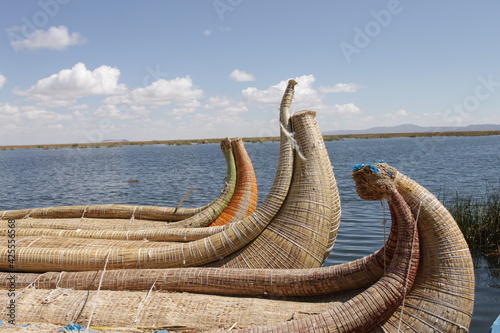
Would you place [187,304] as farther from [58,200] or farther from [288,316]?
[58,200]

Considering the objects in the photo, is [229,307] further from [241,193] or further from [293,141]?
[241,193]

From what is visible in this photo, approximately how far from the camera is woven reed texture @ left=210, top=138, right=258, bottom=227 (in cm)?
706

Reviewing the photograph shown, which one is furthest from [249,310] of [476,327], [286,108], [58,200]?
[58,200]

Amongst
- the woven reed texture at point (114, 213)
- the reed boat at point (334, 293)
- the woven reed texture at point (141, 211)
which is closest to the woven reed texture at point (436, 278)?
the reed boat at point (334, 293)

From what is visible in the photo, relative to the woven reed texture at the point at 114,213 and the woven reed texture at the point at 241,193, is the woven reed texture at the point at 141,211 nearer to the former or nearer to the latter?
the woven reed texture at the point at 114,213

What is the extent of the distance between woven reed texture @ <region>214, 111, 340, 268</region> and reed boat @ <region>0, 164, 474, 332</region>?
71 centimetres

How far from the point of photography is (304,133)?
15.7ft

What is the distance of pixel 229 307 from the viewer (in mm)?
3580

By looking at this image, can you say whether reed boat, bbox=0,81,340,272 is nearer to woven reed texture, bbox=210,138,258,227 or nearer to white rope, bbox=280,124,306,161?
white rope, bbox=280,124,306,161

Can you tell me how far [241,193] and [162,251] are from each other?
2789 millimetres

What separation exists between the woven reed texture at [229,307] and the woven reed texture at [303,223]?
85 centimetres

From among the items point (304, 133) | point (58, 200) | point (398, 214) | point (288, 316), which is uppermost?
point (304, 133)

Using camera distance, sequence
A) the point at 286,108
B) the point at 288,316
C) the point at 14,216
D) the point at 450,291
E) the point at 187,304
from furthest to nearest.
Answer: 1. the point at 14,216
2. the point at 286,108
3. the point at 187,304
4. the point at 288,316
5. the point at 450,291

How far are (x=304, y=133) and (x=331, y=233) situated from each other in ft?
3.62
